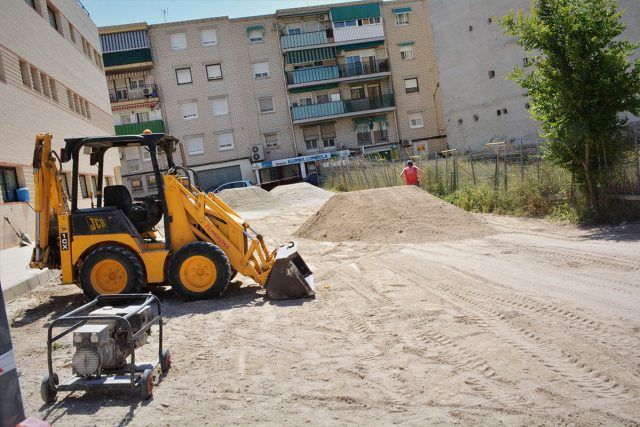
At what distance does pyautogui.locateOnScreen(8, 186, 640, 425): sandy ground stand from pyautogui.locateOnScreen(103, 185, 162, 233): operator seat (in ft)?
4.37

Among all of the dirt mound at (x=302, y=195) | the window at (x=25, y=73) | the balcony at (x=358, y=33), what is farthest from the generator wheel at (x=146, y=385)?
the balcony at (x=358, y=33)

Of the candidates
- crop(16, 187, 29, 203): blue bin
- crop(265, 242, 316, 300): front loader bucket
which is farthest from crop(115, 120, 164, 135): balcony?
crop(265, 242, 316, 300): front loader bucket

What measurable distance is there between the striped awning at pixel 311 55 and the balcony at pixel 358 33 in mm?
1009

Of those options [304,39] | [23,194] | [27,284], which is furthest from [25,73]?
[304,39]

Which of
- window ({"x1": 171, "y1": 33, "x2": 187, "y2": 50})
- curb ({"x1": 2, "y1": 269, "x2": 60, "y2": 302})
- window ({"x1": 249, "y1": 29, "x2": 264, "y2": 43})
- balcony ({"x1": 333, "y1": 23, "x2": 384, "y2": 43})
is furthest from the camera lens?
balcony ({"x1": 333, "y1": 23, "x2": 384, "y2": 43})

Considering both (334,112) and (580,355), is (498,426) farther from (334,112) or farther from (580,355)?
(334,112)

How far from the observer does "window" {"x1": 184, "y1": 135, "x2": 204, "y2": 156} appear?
145ft

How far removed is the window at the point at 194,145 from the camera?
4406 centimetres

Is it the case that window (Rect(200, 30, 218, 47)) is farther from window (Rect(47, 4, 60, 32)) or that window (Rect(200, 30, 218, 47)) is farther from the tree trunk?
the tree trunk

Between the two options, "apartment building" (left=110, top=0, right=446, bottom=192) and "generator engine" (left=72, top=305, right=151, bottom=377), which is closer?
"generator engine" (left=72, top=305, right=151, bottom=377)

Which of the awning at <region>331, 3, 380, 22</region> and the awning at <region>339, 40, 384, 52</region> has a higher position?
the awning at <region>331, 3, 380, 22</region>

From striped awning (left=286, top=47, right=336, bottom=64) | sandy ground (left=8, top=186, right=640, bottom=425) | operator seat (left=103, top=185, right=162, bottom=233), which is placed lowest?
sandy ground (left=8, top=186, right=640, bottom=425)

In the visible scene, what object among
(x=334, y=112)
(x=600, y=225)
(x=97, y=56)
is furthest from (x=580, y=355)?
(x=334, y=112)

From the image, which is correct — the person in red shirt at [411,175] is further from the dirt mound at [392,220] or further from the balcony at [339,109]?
the balcony at [339,109]
